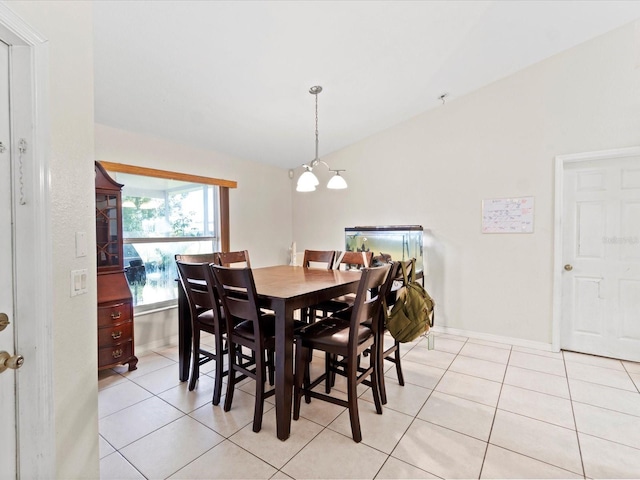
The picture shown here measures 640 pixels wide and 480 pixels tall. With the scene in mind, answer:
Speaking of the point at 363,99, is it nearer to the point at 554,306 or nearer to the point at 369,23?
the point at 369,23

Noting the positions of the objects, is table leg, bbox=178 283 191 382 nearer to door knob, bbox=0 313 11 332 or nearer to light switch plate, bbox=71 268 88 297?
light switch plate, bbox=71 268 88 297

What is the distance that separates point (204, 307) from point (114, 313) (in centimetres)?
94

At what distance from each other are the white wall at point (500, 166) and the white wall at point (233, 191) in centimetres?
136

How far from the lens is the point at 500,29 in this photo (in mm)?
2623

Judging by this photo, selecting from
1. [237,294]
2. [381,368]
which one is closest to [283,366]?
[237,294]

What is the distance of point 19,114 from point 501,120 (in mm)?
3838

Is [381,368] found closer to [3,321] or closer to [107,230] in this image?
[3,321]

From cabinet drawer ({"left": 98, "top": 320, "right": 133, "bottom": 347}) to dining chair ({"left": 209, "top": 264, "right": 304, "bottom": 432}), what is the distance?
1.18 meters

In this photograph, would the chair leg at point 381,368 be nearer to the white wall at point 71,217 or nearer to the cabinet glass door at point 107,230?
the white wall at point 71,217

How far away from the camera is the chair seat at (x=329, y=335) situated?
1914 mm

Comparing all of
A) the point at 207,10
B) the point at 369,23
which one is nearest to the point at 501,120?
the point at 369,23

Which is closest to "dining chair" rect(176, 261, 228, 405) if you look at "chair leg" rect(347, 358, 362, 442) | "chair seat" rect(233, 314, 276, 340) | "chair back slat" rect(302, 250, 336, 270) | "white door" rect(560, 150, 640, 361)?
"chair seat" rect(233, 314, 276, 340)

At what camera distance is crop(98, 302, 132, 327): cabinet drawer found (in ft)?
8.40

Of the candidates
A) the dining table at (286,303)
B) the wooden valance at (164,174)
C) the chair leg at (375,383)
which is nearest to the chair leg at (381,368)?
the chair leg at (375,383)
